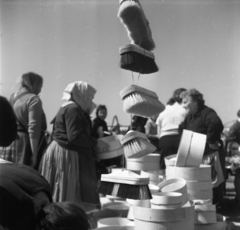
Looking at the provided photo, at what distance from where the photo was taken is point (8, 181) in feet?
3.11

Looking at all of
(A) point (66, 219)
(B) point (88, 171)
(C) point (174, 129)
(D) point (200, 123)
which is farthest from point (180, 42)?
(C) point (174, 129)

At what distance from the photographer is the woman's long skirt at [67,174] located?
220 centimetres

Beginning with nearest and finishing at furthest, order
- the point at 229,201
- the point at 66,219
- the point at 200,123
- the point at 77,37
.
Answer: the point at 66,219 < the point at 77,37 < the point at 200,123 < the point at 229,201

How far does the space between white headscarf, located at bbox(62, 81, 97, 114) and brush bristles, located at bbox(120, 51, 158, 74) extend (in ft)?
3.41

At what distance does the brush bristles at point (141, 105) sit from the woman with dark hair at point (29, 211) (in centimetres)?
42

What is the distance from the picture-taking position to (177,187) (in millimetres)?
1470

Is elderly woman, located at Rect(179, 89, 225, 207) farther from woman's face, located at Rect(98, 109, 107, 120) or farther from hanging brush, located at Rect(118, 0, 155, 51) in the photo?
hanging brush, located at Rect(118, 0, 155, 51)

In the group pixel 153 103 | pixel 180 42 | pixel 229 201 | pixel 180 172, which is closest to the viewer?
pixel 153 103

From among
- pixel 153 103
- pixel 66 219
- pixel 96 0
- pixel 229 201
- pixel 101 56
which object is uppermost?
pixel 96 0

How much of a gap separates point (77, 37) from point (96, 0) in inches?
11.7

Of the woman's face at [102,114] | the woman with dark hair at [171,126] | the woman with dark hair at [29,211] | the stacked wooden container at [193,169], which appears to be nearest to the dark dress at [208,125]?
the woman with dark hair at [171,126]

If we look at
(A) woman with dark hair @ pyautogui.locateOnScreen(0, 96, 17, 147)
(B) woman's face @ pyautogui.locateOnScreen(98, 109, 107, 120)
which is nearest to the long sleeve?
(B) woman's face @ pyautogui.locateOnScreen(98, 109, 107, 120)

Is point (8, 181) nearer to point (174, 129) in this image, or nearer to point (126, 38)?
point (126, 38)

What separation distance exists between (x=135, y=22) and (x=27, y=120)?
137 cm
